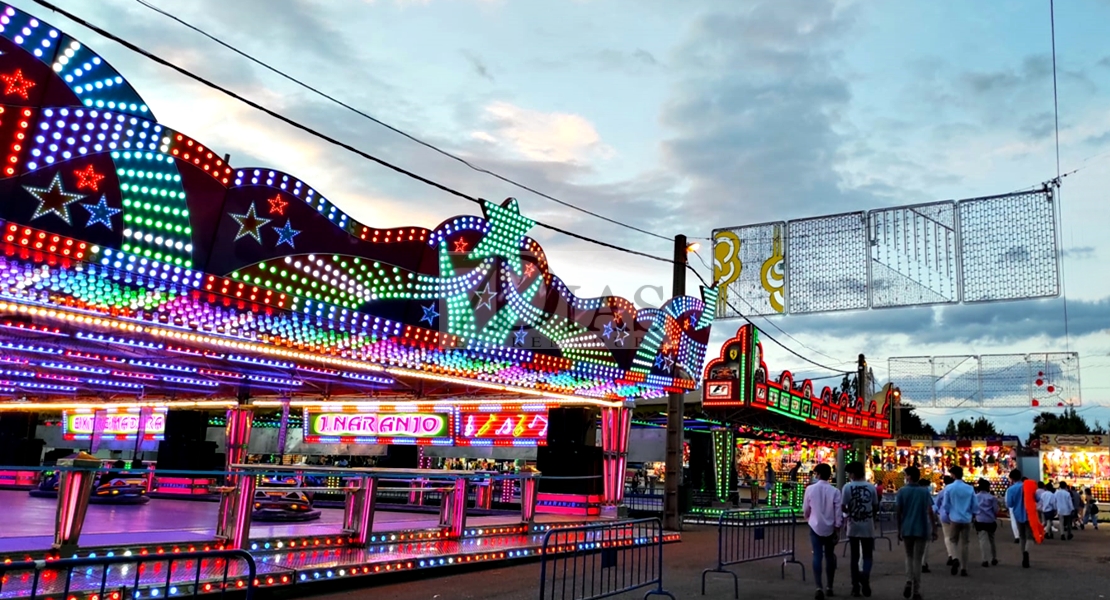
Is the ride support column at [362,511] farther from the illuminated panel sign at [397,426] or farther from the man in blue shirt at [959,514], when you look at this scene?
the man in blue shirt at [959,514]

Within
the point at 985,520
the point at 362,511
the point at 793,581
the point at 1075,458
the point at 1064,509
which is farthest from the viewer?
the point at 1075,458

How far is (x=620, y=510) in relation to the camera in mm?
18781

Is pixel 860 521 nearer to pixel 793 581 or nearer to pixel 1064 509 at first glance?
pixel 793 581

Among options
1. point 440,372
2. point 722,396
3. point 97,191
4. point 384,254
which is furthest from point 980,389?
point 97,191

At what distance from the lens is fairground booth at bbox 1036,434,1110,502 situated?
149 feet

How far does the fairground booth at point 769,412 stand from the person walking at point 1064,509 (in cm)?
803

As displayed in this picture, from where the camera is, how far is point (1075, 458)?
4675 cm

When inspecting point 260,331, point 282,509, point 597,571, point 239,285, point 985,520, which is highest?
point 239,285

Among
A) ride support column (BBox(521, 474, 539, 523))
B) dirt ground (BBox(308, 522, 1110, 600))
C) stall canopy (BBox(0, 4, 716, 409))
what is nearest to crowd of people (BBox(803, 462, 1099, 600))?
dirt ground (BBox(308, 522, 1110, 600))

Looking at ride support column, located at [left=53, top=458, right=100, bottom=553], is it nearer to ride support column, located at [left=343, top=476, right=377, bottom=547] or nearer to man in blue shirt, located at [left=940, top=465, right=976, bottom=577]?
ride support column, located at [left=343, top=476, right=377, bottom=547]

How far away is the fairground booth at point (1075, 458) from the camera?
149 feet

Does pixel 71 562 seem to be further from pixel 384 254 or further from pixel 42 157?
pixel 384 254

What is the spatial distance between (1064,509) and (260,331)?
21.9 meters

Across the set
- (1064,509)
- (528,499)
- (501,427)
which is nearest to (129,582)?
(528,499)
